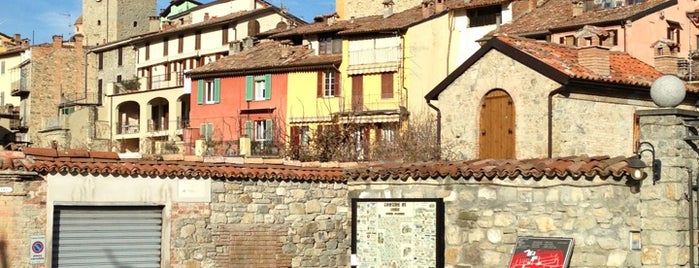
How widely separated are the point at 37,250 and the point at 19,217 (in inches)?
23.8

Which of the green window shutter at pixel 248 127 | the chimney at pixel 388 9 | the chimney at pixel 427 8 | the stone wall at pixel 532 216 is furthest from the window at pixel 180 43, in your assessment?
the stone wall at pixel 532 216

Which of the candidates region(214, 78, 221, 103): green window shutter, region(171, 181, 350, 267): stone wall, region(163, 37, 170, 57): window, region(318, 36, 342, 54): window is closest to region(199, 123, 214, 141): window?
region(214, 78, 221, 103): green window shutter

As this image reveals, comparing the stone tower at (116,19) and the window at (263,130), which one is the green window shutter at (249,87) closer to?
the window at (263,130)

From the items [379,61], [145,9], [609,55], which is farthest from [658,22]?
[145,9]


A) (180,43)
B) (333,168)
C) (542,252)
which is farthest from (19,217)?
(180,43)

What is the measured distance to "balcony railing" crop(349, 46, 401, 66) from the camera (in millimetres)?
51906

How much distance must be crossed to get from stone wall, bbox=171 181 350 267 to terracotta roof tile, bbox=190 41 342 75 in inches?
1381

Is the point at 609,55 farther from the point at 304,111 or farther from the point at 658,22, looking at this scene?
the point at 304,111

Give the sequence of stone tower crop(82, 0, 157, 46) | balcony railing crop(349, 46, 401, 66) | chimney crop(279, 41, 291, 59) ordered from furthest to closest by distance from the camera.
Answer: stone tower crop(82, 0, 157, 46), chimney crop(279, 41, 291, 59), balcony railing crop(349, 46, 401, 66)

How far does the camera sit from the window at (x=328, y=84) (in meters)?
54.3

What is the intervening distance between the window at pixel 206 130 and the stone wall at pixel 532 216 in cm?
4259

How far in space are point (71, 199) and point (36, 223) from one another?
2.21ft

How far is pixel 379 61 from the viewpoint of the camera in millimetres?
52594

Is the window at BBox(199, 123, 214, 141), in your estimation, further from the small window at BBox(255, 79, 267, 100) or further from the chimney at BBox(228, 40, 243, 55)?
the chimney at BBox(228, 40, 243, 55)
